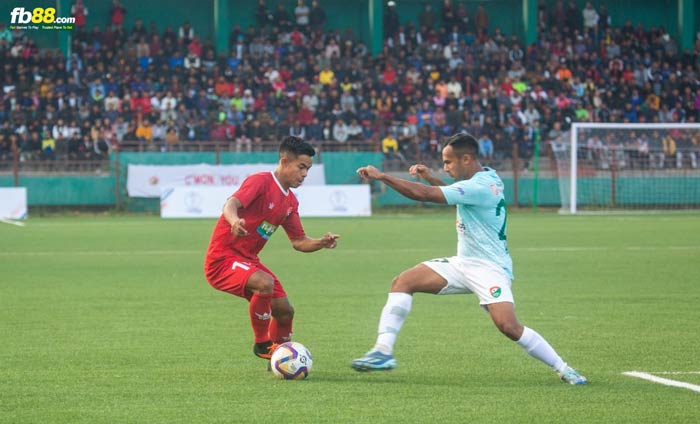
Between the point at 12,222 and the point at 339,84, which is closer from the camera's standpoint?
the point at 12,222

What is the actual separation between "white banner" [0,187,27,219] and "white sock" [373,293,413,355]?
2605 centimetres

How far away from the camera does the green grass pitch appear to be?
6.78 m

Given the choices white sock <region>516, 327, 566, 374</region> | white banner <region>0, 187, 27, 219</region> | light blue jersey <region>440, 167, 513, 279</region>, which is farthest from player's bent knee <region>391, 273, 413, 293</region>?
white banner <region>0, 187, 27, 219</region>

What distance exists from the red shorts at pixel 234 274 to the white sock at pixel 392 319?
905 millimetres

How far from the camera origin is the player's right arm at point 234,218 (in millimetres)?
7703

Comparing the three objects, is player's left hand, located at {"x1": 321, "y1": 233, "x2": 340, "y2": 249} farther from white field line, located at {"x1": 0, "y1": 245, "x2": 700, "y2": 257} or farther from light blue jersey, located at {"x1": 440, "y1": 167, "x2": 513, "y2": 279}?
white field line, located at {"x1": 0, "y1": 245, "x2": 700, "y2": 257}

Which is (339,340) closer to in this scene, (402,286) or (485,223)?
(402,286)

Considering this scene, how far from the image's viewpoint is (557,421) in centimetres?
633

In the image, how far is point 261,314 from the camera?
848 centimetres

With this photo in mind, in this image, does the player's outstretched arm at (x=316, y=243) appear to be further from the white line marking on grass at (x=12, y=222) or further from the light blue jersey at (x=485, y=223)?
the white line marking on grass at (x=12, y=222)

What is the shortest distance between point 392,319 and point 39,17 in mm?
35956

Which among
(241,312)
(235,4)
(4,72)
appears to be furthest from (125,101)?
(241,312)

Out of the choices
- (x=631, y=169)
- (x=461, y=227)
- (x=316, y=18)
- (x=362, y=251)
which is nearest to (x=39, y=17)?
(x=316, y=18)

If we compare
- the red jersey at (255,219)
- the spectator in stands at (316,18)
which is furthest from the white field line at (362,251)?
the spectator in stands at (316,18)
